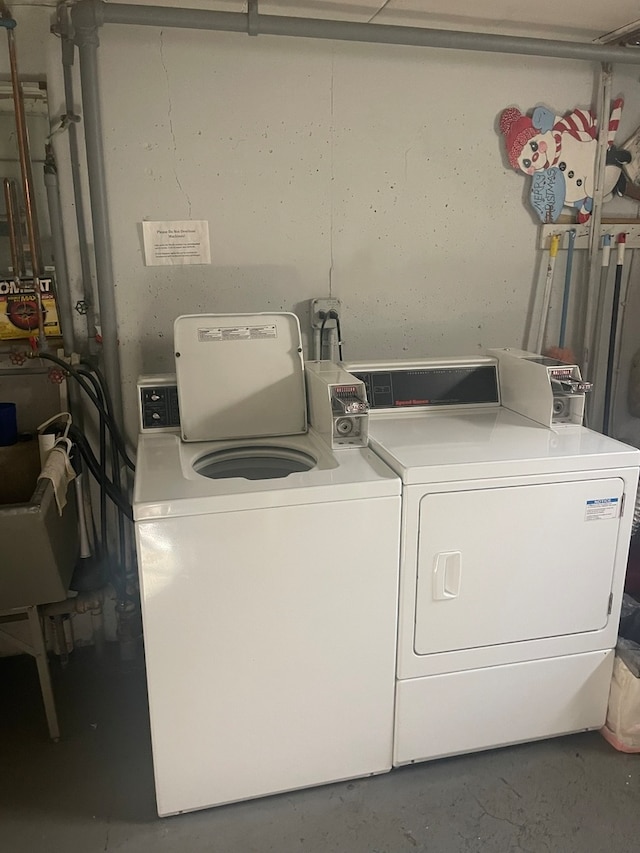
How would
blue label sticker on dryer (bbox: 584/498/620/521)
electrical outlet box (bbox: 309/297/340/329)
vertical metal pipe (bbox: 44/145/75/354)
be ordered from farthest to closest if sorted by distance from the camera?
electrical outlet box (bbox: 309/297/340/329) → vertical metal pipe (bbox: 44/145/75/354) → blue label sticker on dryer (bbox: 584/498/620/521)

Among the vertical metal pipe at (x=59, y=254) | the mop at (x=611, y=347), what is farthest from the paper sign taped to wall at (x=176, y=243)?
the mop at (x=611, y=347)

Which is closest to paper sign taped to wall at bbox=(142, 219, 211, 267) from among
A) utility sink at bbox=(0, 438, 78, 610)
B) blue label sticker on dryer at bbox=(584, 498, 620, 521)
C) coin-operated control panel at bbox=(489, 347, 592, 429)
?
utility sink at bbox=(0, 438, 78, 610)

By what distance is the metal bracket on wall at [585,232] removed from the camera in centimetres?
265

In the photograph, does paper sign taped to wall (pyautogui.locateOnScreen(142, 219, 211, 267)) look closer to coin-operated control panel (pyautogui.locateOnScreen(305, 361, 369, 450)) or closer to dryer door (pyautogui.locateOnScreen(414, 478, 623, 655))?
coin-operated control panel (pyautogui.locateOnScreen(305, 361, 369, 450))

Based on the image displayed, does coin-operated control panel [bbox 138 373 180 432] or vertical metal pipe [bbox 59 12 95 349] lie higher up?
vertical metal pipe [bbox 59 12 95 349]

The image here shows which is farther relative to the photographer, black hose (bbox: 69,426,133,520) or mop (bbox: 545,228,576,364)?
mop (bbox: 545,228,576,364)

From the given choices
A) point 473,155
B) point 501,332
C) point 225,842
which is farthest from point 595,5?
point 225,842

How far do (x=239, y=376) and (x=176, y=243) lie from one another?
1.87ft

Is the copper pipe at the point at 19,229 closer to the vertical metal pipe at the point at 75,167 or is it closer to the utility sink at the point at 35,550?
the vertical metal pipe at the point at 75,167

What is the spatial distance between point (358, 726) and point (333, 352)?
1.32 meters

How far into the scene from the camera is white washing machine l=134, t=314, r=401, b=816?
163 cm

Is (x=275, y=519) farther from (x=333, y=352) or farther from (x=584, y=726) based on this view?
(x=584, y=726)

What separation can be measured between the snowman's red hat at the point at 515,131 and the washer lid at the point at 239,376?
1.14m

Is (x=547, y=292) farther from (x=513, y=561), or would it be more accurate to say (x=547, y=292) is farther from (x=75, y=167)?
(x=75, y=167)
